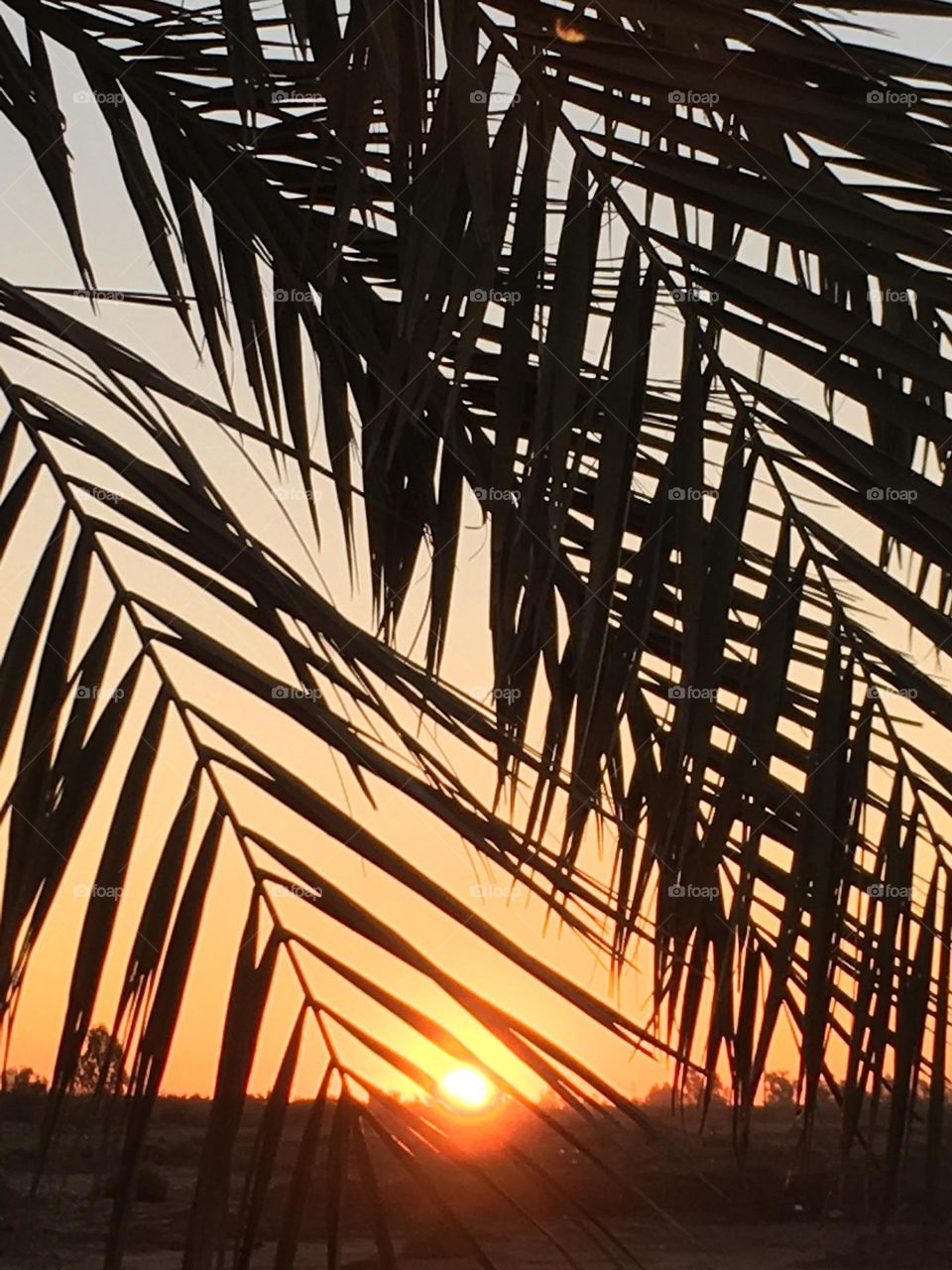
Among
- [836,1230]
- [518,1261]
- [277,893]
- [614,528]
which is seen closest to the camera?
[277,893]

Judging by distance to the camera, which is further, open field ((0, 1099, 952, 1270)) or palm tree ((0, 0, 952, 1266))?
open field ((0, 1099, 952, 1270))

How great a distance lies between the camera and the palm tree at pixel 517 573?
1.29ft

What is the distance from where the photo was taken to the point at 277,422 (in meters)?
0.78

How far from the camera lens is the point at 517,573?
548 millimetres

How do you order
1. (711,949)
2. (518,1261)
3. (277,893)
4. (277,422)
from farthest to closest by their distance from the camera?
(518,1261) < (711,949) < (277,422) < (277,893)

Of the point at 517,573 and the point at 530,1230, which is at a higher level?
the point at 517,573

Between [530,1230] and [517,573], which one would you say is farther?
[530,1230]

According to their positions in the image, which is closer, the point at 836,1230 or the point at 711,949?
the point at 711,949

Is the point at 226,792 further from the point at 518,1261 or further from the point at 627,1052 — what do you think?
the point at 518,1261

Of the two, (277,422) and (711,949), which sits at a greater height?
(277,422)

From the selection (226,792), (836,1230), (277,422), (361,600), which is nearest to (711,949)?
(361,600)

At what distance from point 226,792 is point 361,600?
42cm

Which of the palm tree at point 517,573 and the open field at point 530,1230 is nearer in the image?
the palm tree at point 517,573

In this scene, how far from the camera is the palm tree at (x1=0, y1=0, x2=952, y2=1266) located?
39 cm
